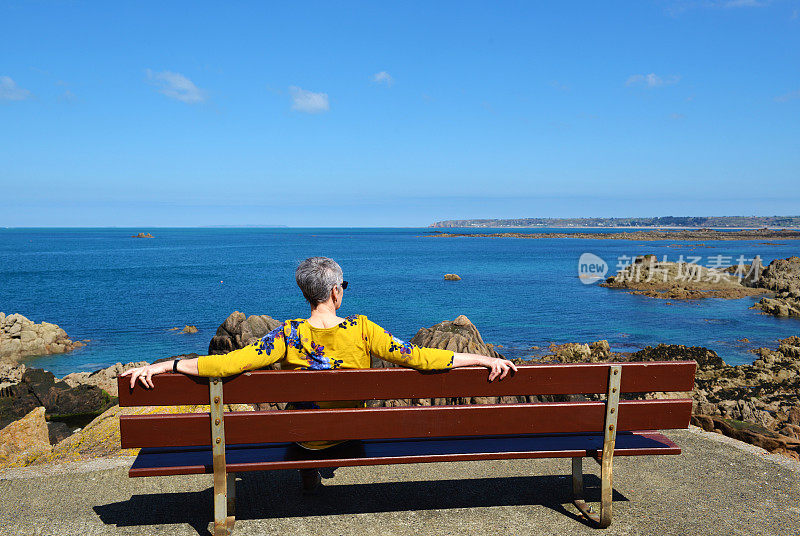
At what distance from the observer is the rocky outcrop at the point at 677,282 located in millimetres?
42031

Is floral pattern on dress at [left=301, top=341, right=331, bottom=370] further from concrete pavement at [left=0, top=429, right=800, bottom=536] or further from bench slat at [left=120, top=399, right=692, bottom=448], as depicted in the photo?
concrete pavement at [left=0, top=429, right=800, bottom=536]

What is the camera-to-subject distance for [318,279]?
3.59 metres

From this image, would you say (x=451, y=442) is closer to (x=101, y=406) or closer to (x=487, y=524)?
(x=487, y=524)

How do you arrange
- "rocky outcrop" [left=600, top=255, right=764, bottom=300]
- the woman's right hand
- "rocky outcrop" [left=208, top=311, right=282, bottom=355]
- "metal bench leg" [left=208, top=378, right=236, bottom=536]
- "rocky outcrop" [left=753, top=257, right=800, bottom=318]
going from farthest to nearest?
"rocky outcrop" [left=600, top=255, right=764, bottom=300], "rocky outcrop" [left=753, top=257, right=800, bottom=318], "rocky outcrop" [left=208, top=311, right=282, bottom=355], "metal bench leg" [left=208, top=378, right=236, bottom=536], the woman's right hand

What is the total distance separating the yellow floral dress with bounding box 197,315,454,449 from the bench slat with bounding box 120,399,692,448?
23 centimetres

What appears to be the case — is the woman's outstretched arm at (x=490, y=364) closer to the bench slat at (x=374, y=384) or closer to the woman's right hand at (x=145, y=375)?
the bench slat at (x=374, y=384)

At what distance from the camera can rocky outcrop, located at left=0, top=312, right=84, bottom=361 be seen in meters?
25.7

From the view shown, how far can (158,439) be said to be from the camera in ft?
11.7

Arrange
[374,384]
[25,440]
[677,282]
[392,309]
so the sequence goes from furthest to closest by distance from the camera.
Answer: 1. [677,282]
2. [392,309]
3. [25,440]
4. [374,384]

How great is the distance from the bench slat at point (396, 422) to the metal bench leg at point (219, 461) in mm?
54

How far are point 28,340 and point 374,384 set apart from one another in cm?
2876

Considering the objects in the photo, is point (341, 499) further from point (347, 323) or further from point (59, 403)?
point (59, 403)

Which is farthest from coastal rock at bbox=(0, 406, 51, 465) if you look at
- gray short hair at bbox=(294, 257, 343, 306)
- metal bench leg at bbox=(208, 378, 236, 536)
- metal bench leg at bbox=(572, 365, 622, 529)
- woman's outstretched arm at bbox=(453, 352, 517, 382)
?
metal bench leg at bbox=(572, 365, 622, 529)

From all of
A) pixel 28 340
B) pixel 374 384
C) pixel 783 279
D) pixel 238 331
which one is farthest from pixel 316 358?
pixel 783 279
